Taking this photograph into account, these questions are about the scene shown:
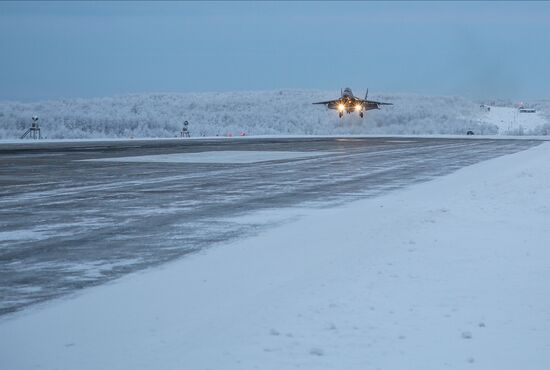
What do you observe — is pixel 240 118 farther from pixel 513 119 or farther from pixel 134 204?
pixel 134 204

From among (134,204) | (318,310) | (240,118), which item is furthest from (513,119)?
A: (318,310)

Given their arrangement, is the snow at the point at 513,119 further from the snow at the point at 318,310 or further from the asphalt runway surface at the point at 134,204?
the snow at the point at 318,310

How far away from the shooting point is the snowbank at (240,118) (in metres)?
79.1

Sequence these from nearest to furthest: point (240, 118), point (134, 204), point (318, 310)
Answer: point (318, 310) → point (134, 204) → point (240, 118)

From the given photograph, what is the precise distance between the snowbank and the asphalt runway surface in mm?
43776

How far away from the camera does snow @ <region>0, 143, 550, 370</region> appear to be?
206 inches

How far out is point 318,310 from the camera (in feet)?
20.9

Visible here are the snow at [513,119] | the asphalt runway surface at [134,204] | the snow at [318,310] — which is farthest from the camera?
the snow at [513,119]

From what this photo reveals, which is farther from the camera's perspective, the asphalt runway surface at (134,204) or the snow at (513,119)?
the snow at (513,119)

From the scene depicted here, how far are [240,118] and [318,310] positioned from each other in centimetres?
12337

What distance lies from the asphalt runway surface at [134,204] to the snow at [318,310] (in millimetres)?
763

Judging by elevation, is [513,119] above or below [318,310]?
above

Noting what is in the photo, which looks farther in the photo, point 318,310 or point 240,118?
point 240,118

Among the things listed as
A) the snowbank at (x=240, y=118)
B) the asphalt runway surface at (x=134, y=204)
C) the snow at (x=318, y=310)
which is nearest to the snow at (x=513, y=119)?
the snowbank at (x=240, y=118)
